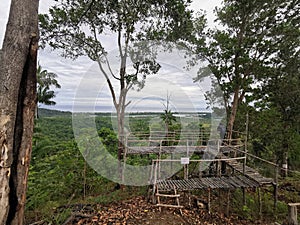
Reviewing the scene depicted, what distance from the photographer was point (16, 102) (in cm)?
196

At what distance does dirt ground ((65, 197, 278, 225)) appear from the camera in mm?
3875

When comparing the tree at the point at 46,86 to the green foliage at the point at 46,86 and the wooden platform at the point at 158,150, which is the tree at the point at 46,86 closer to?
the green foliage at the point at 46,86

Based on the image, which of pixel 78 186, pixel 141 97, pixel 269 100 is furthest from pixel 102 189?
pixel 269 100

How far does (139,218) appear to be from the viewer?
13.3 feet

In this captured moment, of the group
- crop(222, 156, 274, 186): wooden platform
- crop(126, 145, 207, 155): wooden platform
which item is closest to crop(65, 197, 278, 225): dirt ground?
crop(222, 156, 274, 186): wooden platform

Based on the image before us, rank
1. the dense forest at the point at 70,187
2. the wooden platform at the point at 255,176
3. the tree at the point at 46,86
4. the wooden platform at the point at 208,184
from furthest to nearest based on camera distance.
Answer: the tree at the point at 46,86
the wooden platform at the point at 255,176
the wooden platform at the point at 208,184
the dense forest at the point at 70,187

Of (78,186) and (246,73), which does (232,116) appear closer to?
(246,73)

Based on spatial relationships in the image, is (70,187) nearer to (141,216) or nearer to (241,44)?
(141,216)

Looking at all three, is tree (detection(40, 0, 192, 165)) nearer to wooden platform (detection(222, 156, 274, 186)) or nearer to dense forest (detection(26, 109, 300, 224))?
dense forest (detection(26, 109, 300, 224))

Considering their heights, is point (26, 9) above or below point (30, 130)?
above

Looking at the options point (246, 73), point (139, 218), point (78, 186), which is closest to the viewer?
point (139, 218)

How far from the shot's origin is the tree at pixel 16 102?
1.88 m

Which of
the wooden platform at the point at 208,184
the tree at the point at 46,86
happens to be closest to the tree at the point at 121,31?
the wooden platform at the point at 208,184

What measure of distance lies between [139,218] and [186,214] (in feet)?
3.76
